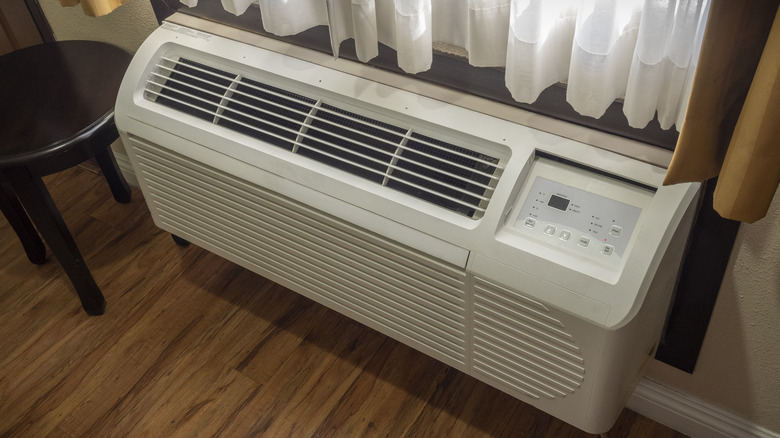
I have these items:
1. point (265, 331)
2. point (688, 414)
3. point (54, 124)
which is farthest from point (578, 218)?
point (54, 124)

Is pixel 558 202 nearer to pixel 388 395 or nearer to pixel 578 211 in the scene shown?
pixel 578 211

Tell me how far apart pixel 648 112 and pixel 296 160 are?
2.01 feet

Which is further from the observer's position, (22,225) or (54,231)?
(22,225)

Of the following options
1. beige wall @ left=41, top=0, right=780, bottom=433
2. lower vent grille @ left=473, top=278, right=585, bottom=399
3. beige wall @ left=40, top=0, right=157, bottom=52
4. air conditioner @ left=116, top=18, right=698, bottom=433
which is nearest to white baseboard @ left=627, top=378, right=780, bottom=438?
beige wall @ left=41, top=0, right=780, bottom=433

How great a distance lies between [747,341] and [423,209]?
2.14 ft

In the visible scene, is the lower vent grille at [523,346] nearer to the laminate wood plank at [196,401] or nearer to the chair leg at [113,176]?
the laminate wood plank at [196,401]

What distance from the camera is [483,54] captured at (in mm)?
1175

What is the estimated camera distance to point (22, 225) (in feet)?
6.09

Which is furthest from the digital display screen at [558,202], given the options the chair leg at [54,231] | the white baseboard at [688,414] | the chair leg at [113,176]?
the chair leg at [113,176]

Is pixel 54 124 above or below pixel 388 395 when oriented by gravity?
above

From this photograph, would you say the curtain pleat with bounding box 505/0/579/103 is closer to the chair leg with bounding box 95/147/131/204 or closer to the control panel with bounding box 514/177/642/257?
the control panel with bounding box 514/177/642/257

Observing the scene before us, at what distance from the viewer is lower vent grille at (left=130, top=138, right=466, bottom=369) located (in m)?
1.29

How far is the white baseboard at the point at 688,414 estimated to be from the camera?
1.43 m

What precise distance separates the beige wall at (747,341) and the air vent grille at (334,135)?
17.5 inches
